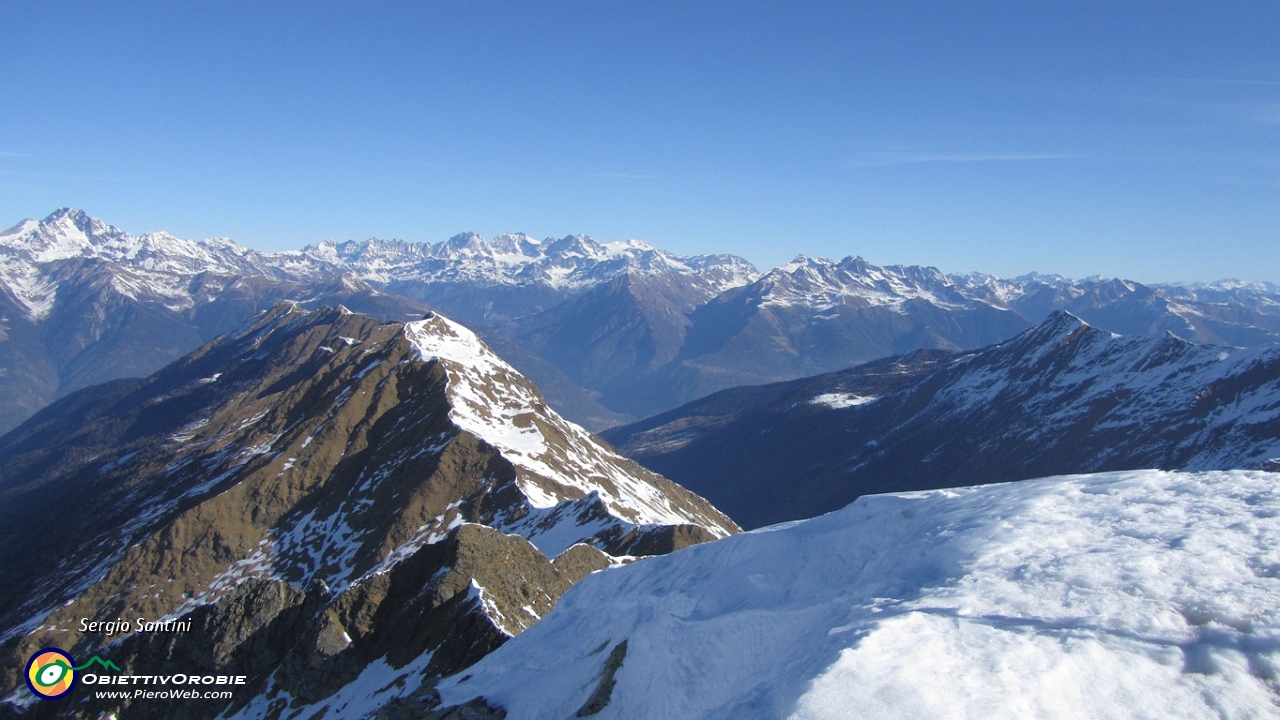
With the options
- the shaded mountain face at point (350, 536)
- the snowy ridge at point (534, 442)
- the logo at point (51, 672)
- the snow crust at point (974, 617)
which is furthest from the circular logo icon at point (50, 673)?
the snowy ridge at point (534, 442)

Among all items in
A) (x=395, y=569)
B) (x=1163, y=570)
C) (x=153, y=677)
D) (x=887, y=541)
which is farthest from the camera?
(x=395, y=569)

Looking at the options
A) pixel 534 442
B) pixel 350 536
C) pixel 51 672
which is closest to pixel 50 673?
pixel 51 672

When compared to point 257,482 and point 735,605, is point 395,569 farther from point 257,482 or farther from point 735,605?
point 257,482

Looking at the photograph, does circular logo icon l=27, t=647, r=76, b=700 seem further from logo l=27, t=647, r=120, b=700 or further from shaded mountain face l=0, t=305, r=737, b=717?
shaded mountain face l=0, t=305, r=737, b=717

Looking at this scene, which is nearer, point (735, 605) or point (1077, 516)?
point (1077, 516)

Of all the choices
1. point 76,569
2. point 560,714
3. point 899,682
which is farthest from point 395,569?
point 76,569

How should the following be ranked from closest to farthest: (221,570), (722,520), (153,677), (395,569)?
(153,677), (395,569), (221,570), (722,520)

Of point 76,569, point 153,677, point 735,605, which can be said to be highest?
point 735,605
